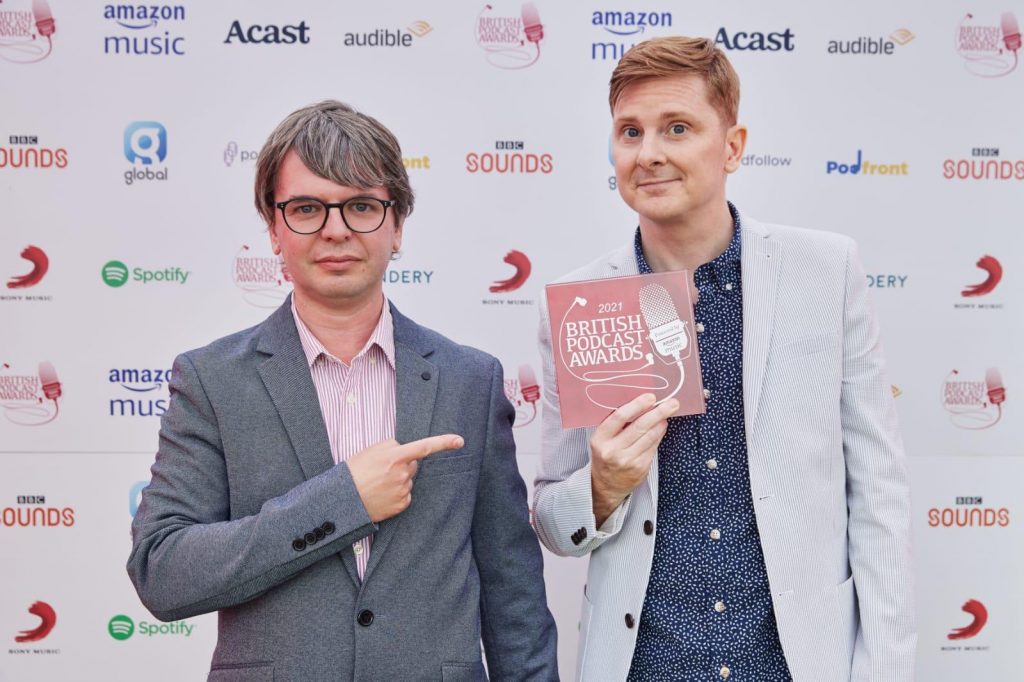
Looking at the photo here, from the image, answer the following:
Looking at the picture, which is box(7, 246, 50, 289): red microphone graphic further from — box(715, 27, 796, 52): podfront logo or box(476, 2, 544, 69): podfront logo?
box(715, 27, 796, 52): podfront logo

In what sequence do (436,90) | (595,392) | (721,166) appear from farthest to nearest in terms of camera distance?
(436,90) → (721,166) → (595,392)

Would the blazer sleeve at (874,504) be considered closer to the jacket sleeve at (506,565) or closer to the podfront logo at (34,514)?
the jacket sleeve at (506,565)

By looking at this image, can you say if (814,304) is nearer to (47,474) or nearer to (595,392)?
(595,392)

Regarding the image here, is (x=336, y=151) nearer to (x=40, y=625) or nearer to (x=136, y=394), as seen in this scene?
(x=136, y=394)

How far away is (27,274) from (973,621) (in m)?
4.30

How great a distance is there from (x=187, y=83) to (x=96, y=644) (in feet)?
7.93

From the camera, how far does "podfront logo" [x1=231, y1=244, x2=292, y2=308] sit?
12.7ft

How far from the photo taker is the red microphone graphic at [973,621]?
391cm

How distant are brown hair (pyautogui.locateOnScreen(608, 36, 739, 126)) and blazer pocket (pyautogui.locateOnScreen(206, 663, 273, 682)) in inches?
58.9

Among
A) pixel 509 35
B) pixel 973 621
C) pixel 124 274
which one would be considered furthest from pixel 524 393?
pixel 973 621

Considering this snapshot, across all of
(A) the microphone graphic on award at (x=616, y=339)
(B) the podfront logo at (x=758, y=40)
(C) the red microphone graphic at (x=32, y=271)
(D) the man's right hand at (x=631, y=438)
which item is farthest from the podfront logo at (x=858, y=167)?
(C) the red microphone graphic at (x=32, y=271)

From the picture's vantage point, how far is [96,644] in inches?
153

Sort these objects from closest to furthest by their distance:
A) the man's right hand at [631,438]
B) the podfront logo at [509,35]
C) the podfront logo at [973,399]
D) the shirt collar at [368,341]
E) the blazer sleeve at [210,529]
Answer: the blazer sleeve at [210,529] → the man's right hand at [631,438] → the shirt collar at [368,341] → the podfront logo at [509,35] → the podfront logo at [973,399]

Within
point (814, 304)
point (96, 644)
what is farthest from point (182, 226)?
point (814, 304)
